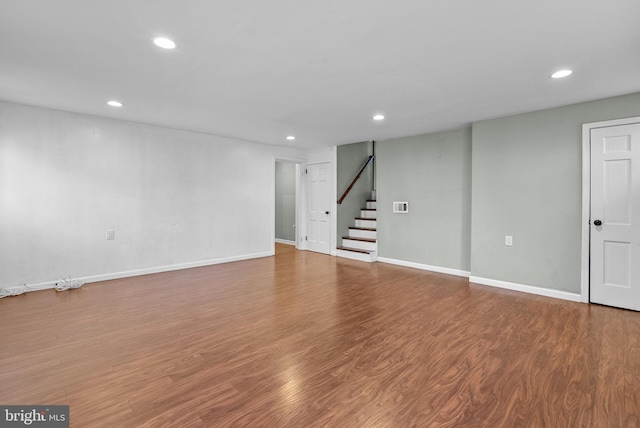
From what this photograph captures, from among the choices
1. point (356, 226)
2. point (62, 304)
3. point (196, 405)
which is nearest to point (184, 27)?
point (196, 405)

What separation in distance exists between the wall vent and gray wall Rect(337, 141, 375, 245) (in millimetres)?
1362

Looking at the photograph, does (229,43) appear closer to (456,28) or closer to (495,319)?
(456,28)

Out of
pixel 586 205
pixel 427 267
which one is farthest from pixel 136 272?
pixel 586 205

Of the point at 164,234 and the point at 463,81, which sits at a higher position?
the point at 463,81

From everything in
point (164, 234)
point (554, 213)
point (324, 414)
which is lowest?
point (324, 414)

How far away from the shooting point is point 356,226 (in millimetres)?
7262

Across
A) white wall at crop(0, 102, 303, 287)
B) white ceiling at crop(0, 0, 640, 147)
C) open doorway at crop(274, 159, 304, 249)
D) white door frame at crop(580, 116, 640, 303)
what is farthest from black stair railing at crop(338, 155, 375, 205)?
white door frame at crop(580, 116, 640, 303)

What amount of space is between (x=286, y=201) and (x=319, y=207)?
1.71 m

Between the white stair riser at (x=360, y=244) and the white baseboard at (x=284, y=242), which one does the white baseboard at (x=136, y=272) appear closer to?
the white stair riser at (x=360, y=244)

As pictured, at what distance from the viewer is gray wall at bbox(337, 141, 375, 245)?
692 cm

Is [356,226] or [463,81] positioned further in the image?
[356,226]

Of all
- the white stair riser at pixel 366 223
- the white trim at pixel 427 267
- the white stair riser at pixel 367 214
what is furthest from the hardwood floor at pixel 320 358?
the white stair riser at pixel 367 214

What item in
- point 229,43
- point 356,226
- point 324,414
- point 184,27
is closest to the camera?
point 324,414

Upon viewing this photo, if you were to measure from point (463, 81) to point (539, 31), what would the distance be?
91 cm
